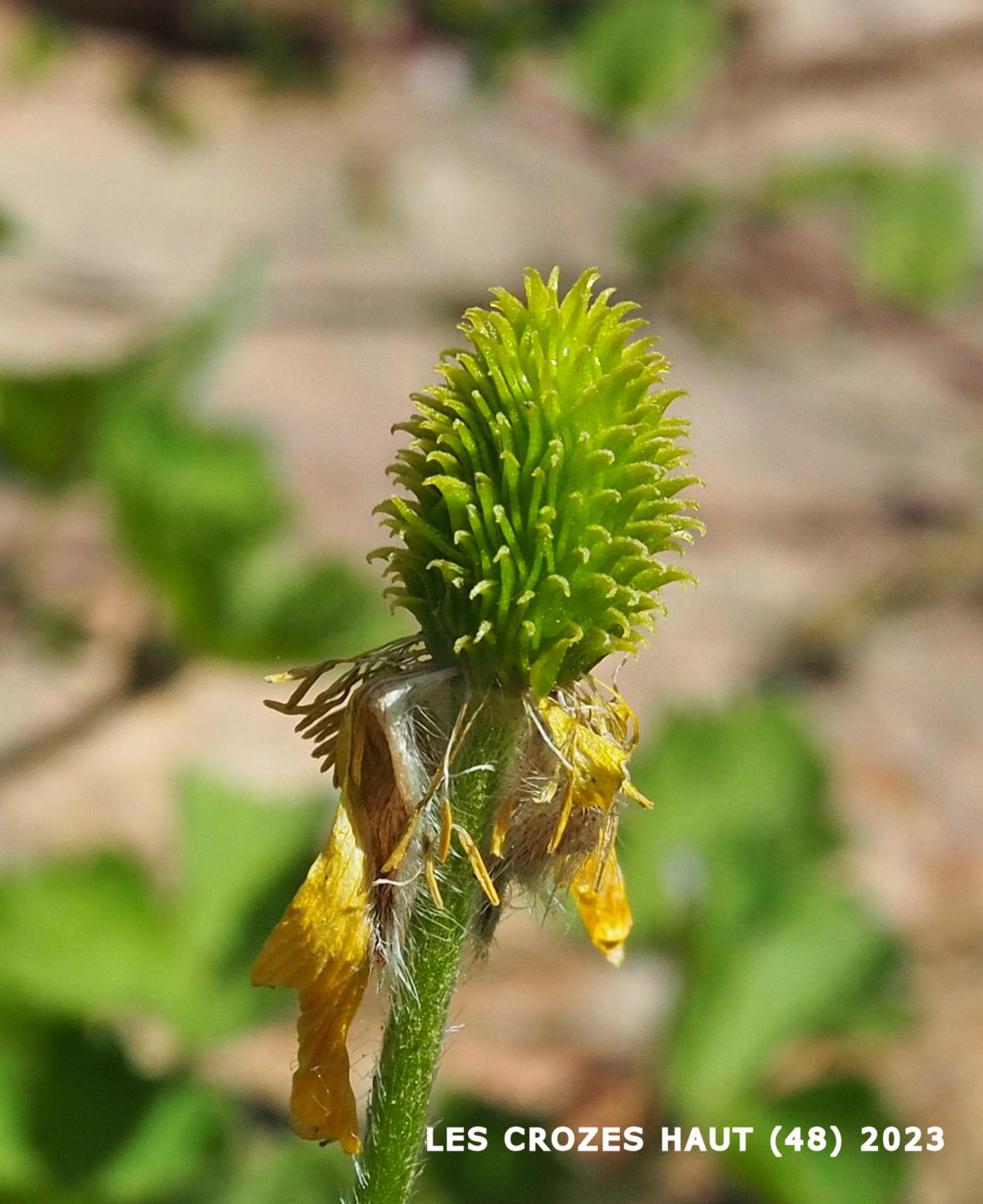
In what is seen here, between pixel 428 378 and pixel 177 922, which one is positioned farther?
pixel 428 378

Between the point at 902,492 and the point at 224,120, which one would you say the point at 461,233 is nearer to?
the point at 224,120

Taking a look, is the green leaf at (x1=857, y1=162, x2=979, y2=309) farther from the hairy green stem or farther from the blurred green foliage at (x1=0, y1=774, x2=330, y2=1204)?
the hairy green stem

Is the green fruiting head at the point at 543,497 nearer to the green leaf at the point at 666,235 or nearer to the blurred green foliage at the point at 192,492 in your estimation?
the blurred green foliage at the point at 192,492

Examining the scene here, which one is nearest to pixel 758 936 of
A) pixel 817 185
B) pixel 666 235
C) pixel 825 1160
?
pixel 825 1160

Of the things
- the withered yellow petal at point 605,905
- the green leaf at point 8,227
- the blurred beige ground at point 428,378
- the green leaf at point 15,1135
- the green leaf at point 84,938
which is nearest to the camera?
the withered yellow petal at point 605,905

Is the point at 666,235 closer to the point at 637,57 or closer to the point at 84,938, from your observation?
the point at 637,57

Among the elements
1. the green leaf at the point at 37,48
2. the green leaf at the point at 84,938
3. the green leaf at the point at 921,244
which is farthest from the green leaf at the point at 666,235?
the green leaf at the point at 84,938
